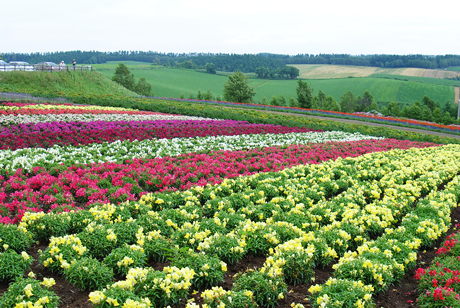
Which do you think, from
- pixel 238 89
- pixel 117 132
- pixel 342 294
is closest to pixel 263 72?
pixel 238 89

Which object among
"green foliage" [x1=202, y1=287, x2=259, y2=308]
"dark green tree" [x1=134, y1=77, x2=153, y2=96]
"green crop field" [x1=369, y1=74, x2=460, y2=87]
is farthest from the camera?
"green crop field" [x1=369, y1=74, x2=460, y2=87]

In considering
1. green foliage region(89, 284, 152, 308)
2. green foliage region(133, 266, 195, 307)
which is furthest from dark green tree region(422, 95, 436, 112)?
green foliage region(89, 284, 152, 308)

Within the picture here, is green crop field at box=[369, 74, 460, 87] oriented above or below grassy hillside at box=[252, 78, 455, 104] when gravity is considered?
above

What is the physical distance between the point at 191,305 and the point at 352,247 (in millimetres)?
4453

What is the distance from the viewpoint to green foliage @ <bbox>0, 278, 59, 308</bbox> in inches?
186

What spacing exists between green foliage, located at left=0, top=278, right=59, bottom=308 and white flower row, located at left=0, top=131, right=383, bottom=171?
6.98m

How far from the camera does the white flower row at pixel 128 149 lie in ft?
39.3

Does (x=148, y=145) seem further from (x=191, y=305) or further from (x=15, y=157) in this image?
(x=191, y=305)

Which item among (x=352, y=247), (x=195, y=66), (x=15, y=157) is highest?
(x=195, y=66)

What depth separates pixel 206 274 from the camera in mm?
5734

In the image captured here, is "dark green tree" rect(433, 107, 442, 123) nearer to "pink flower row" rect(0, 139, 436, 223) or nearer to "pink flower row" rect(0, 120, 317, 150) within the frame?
"pink flower row" rect(0, 120, 317, 150)

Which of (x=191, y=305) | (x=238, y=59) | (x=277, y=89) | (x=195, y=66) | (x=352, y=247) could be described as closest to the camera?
(x=191, y=305)

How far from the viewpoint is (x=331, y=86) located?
112 metres

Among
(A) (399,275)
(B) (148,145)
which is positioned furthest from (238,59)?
(A) (399,275)
